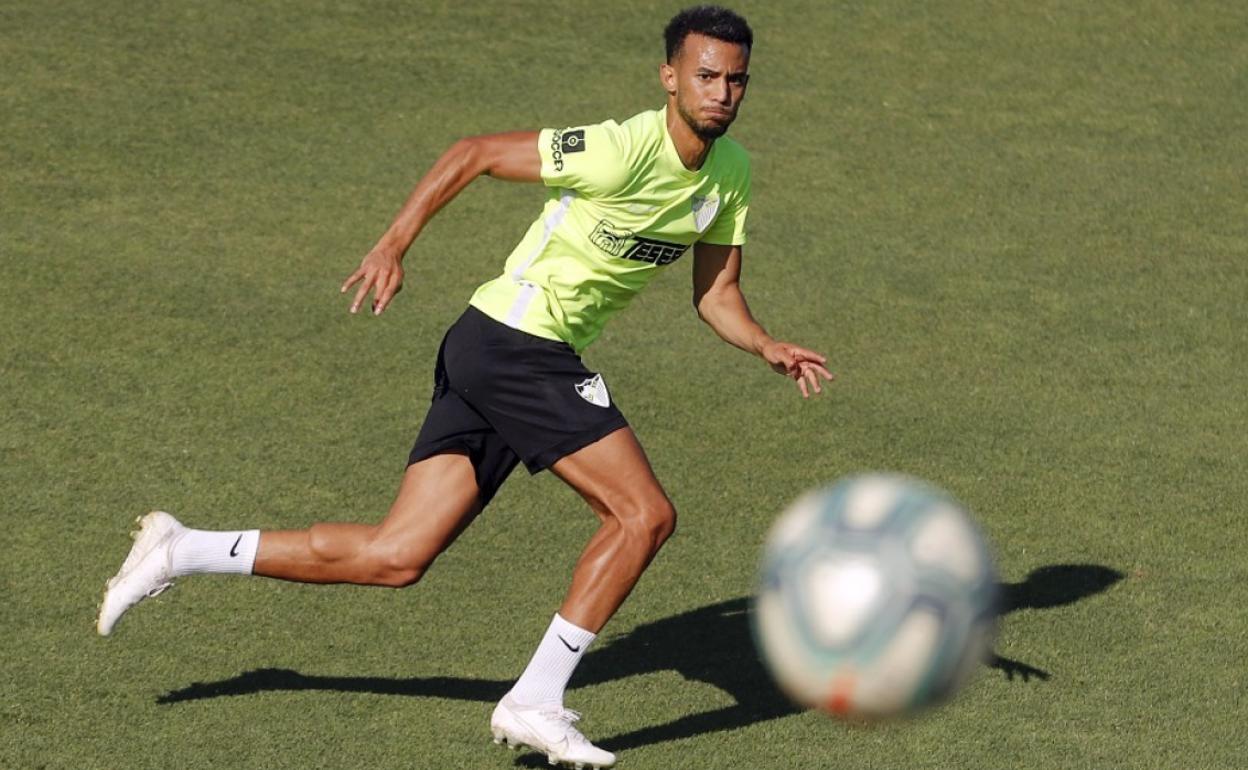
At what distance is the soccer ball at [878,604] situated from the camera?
6.32 meters

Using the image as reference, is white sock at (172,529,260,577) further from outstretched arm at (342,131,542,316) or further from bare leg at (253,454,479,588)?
outstretched arm at (342,131,542,316)

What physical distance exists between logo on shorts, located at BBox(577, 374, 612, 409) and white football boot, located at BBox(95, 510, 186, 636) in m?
1.63

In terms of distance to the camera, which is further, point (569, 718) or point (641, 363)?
point (641, 363)

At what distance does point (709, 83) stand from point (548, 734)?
2.41m

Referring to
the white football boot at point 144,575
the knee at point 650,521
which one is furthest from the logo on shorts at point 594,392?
the white football boot at point 144,575

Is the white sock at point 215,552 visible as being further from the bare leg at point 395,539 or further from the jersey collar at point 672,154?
the jersey collar at point 672,154

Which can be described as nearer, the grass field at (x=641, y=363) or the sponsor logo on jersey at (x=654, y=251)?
the sponsor logo on jersey at (x=654, y=251)

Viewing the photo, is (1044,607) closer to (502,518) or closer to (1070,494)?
(1070,494)

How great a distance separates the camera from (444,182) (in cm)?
670

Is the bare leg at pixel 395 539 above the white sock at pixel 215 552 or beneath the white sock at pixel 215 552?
above

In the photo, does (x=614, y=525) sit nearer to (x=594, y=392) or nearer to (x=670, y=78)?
(x=594, y=392)

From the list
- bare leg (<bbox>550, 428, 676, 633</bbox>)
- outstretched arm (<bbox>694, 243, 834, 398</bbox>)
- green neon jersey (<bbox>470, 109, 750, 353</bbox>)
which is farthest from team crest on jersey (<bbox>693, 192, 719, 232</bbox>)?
bare leg (<bbox>550, 428, 676, 633</bbox>)

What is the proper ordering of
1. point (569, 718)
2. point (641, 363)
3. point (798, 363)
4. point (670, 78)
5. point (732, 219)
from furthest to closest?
point (641, 363)
point (732, 219)
point (670, 78)
point (798, 363)
point (569, 718)

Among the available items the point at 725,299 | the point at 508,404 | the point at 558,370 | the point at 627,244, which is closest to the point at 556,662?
the point at 508,404
